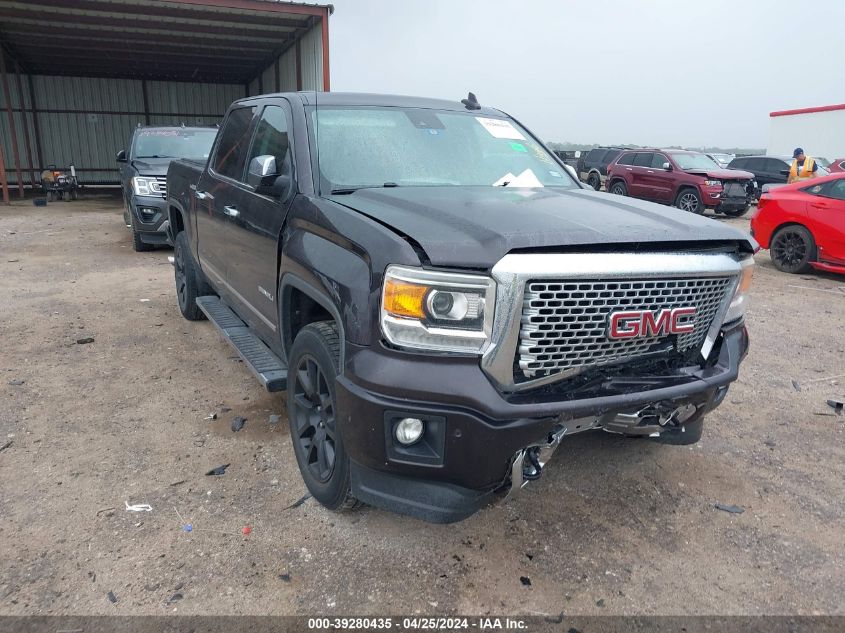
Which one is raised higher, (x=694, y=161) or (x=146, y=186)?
(x=694, y=161)

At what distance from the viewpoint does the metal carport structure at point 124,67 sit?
48.0ft

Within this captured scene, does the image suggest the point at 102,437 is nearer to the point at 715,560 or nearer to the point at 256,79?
the point at 715,560

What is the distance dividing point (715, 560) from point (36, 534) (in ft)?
9.83

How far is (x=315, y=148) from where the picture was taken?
10.8ft

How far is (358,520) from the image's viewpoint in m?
3.00

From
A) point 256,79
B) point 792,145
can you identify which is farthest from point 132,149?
point 792,145

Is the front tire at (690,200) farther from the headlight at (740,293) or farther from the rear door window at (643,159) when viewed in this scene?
the headlight at (740,293)

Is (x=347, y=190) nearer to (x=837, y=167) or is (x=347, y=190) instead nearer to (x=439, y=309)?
(x=439, y=309)

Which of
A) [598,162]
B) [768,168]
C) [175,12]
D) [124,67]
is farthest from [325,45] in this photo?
[598,162]

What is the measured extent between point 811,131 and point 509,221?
29919 millimetres

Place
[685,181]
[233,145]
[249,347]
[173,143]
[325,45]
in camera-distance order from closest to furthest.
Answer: [249,347], [233,145], [173,143], [325,45], [685,181]

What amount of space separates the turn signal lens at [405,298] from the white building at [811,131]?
95.6ft

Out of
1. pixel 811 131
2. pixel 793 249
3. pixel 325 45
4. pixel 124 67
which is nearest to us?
pixel 793 249

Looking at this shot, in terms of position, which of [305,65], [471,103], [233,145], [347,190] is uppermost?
[305,65]
